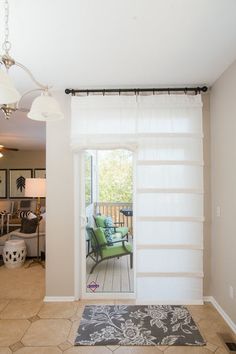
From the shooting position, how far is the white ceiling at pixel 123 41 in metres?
1.67

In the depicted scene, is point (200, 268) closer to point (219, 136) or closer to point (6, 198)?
point (219, 136)

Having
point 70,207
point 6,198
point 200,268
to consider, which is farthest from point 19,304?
point 6,198

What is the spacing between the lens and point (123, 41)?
2051mm

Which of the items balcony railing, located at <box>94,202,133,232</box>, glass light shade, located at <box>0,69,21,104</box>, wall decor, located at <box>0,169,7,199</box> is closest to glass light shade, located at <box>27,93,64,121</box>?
glass light shade, located at <box>0,69,21,104</box>

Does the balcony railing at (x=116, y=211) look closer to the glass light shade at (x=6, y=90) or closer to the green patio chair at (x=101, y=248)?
the green patio chair at (x=101, y=248)

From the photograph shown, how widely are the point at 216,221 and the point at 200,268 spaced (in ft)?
1.97

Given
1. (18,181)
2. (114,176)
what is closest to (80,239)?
(114,176)

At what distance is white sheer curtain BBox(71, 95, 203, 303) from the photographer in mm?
2922

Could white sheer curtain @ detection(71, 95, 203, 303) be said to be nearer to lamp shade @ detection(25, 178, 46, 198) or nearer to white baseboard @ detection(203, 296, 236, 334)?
white baseboard @ detection(203, 296, 236, 334)

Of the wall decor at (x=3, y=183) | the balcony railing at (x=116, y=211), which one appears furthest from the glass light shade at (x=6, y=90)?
the wall decor at (x=3, y=183)

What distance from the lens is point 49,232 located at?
3025mm

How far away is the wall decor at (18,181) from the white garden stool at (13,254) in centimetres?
451

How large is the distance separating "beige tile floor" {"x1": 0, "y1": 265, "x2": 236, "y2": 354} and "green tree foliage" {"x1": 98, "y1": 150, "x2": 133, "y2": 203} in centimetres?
219

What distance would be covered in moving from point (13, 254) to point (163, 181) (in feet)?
9.48
